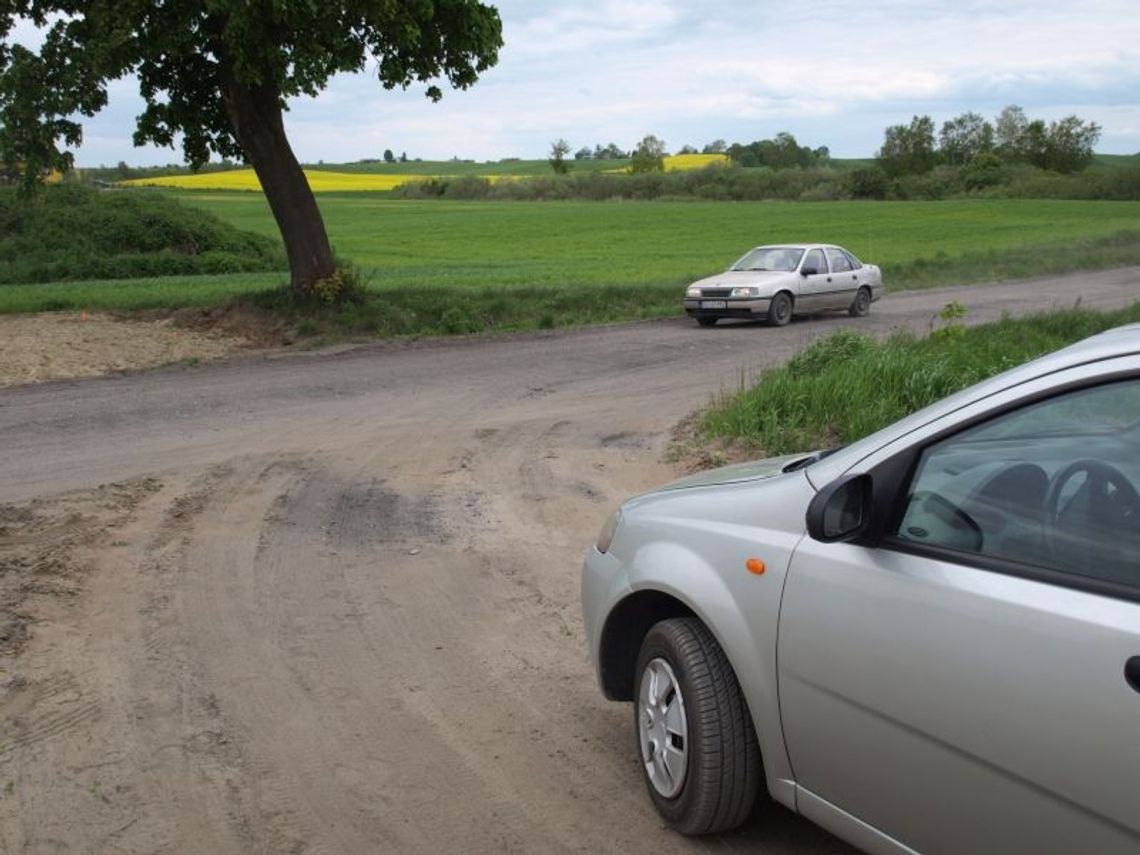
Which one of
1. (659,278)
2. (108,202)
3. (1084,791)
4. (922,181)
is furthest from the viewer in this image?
(922,181)

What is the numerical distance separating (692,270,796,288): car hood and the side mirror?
18.3 m

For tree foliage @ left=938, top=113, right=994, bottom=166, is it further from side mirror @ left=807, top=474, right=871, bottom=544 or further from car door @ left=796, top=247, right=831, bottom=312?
side mirror @ left=807, top=474, right=871, bottom=544

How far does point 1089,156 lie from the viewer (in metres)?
102

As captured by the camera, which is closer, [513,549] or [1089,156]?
[513,549]

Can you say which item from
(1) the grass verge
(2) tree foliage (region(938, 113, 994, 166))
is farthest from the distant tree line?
(1) the grass verge

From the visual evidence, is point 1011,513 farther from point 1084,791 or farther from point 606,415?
point 606,415

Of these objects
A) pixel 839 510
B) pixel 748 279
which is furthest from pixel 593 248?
pixel 839 510

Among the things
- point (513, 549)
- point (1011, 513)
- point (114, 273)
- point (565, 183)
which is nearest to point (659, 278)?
point (114, 273)

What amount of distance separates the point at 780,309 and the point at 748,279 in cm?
82

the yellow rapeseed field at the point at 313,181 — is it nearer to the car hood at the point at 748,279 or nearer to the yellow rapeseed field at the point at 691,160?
the yellow rapeseed field at the point at 691,160

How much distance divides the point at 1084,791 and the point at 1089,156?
Answer: 11166 centimetres

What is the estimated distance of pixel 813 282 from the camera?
2233 cm

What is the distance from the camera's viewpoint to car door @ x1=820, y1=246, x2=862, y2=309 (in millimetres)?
22734

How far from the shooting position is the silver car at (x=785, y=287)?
824 inches
